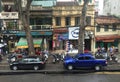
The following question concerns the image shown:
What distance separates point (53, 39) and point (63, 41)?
1.55m

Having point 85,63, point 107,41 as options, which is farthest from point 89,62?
point 107,41

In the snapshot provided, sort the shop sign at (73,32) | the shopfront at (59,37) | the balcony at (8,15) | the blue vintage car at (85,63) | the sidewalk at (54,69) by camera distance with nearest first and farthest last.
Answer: the sidewalk at (54,69)
the blue vintage car at (85,63)
the shop sign at (73,32)
the shopfront at (59,37)
the balcony at (8,15)

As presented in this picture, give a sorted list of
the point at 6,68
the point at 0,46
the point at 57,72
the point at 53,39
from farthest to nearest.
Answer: the point at 53,39
the point at 0,46
the point at 6,68
the point at 57,72

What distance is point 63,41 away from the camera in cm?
4978

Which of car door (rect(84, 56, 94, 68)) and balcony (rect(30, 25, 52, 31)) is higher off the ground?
balcony (rect(30, 25, 52, 31))

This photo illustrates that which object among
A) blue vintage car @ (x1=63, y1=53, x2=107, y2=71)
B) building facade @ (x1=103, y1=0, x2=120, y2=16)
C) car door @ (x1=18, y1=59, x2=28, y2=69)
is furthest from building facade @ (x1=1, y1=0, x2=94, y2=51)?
blue vintage car @ (x1=63, y1=53, x2=107, y2=71)

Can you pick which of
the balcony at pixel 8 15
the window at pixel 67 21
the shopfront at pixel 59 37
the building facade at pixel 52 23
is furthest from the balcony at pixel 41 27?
the balcony at pixel 8 15

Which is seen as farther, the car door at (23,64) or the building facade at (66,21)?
the building facade at (66,21)

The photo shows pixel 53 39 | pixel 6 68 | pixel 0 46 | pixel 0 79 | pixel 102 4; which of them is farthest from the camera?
pixel 102 4

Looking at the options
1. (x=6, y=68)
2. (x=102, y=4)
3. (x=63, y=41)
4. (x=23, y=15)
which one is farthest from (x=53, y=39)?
(x=102, y=4)

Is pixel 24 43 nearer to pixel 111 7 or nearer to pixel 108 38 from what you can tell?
pixel 108 38

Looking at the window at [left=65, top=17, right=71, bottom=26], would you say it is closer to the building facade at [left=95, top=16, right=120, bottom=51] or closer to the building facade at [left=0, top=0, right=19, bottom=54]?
the building facade at [left=95, top=16, right=120, bottom=51]

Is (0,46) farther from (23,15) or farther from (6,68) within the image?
(6,68)

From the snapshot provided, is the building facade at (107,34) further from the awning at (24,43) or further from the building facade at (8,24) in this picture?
the building facade at (8,24)
